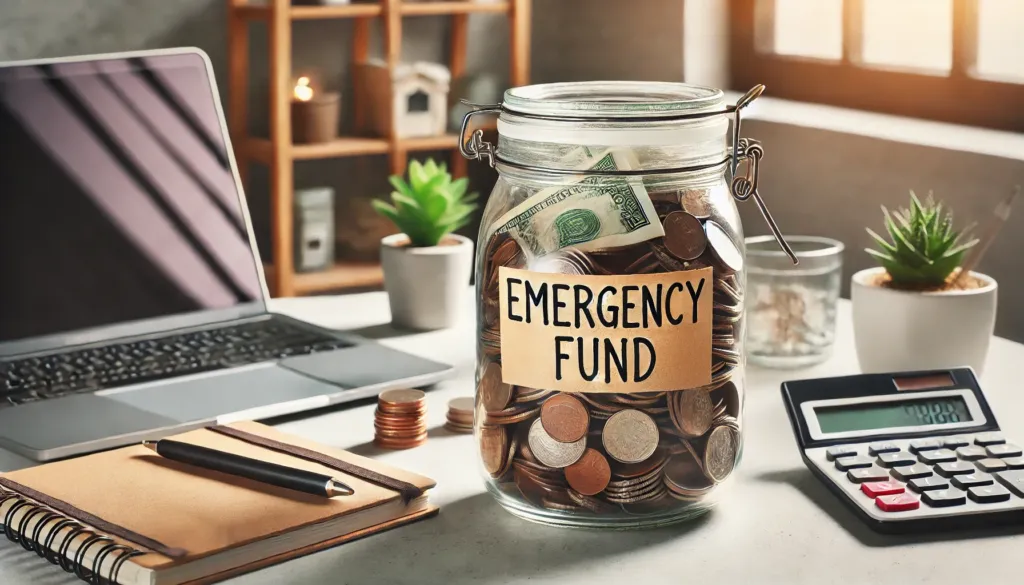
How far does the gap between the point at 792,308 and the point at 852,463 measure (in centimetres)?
37

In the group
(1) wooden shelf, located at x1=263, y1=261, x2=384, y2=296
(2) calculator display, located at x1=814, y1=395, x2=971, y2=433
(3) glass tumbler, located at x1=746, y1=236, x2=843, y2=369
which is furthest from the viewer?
(1) wooden shelf, located at x1=263, y1=261, x2=384, y2=296

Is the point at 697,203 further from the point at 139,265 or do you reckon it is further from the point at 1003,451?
the point at 139,265

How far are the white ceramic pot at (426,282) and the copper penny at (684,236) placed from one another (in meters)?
0.57

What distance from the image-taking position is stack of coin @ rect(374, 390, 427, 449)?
973 millimetres

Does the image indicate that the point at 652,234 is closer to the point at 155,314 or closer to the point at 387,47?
the point at 155,314

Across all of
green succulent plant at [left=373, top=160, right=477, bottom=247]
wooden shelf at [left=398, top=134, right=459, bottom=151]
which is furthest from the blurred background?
green succulent plant at [left=373, top=160, right=477, bottom=247]

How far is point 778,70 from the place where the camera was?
2.77m

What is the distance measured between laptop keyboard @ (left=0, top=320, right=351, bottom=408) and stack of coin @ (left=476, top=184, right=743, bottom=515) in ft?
1.39

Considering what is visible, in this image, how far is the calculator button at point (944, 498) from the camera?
807 mm

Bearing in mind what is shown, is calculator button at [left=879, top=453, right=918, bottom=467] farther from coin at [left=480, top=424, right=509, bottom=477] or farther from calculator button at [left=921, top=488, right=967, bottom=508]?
coin at [left=480, top=424, right=509, bottom=477]

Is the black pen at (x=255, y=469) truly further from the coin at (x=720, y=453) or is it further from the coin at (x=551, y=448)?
the coin at (x=720, y=453)

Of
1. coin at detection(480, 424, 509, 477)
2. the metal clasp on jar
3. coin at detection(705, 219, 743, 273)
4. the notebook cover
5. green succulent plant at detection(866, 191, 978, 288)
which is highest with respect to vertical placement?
the metal clasp on jar

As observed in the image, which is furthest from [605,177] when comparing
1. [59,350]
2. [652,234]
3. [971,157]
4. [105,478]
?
[971,157]

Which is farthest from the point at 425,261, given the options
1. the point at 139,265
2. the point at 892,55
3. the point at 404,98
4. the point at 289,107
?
the point at 404,98
